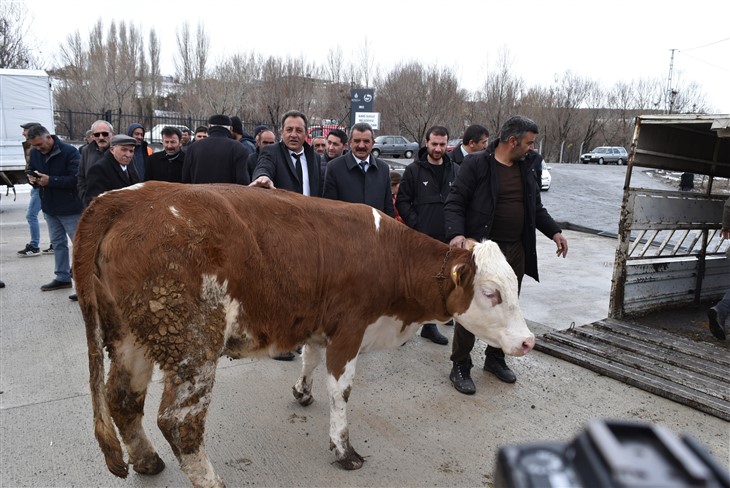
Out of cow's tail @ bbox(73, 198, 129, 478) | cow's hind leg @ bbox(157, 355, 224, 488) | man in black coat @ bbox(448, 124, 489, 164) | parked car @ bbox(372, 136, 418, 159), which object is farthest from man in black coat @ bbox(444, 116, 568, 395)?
parked car @ bbox(372, 136, 418, 159)

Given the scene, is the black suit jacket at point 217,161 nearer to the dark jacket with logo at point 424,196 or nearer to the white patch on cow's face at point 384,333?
the dark jacket with logo at point 424,196

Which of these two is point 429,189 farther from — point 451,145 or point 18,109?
point 451,145

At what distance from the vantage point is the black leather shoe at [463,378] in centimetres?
410

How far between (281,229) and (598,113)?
60534 mm

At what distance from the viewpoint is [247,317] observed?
2.70 m

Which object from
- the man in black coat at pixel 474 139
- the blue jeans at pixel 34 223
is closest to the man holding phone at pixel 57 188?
the blue jeans at pixel 34 223

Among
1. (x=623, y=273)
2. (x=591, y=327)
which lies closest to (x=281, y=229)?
(x=591, y=327)

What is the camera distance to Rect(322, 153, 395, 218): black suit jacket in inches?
185

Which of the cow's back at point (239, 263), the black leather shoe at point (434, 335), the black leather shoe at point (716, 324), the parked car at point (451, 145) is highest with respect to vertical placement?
the parked car at point (451, 145)

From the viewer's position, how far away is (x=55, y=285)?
6.42m

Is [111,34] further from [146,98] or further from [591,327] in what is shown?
[591,327]

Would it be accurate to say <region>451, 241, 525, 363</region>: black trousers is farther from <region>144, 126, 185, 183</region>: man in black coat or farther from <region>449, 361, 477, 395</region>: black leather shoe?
<region>144, 126, 185, 183</region>: man in black coat

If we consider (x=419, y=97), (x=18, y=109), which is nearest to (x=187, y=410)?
(x=18, y=109)

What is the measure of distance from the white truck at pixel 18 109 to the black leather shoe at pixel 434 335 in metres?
13.2
